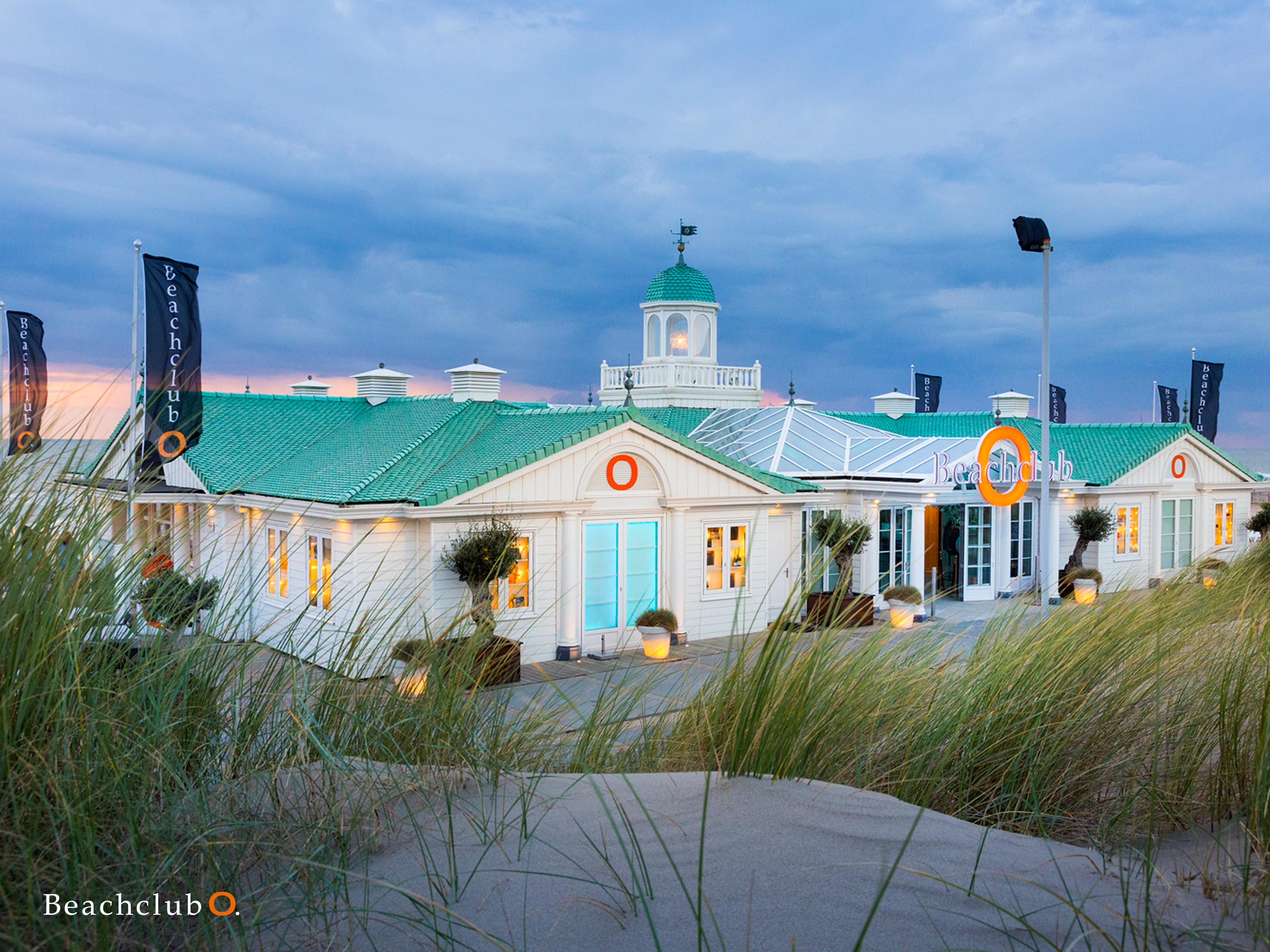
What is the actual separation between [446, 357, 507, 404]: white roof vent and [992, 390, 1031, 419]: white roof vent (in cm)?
1958

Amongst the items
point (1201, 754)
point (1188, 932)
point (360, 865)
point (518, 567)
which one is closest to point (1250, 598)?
point (1201, 754)

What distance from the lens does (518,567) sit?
15750mm

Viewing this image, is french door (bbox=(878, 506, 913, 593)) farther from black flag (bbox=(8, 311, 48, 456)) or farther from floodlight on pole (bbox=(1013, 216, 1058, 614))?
black flag (bbox=(8, 311, 48, 456))

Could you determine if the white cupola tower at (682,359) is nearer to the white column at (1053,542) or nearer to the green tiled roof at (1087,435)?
the green tiled roof at (1087,435)

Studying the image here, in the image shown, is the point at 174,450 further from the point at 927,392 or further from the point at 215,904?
the point at 927,392

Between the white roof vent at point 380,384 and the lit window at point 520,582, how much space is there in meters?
7.82

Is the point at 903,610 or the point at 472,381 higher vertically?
the point at 472,381

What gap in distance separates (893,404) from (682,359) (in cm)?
932

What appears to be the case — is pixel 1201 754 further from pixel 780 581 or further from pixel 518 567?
pixel 780 581

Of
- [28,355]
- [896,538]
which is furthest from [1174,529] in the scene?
[28,355]

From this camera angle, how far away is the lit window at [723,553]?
58.6 feet

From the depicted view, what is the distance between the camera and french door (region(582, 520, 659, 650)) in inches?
650

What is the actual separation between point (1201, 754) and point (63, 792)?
13.3 ft

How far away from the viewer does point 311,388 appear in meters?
27.3
